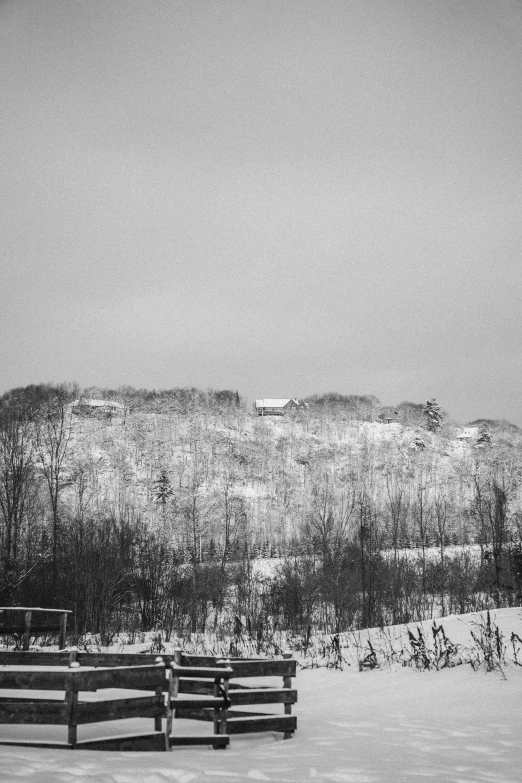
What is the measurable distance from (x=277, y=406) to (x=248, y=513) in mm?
65894

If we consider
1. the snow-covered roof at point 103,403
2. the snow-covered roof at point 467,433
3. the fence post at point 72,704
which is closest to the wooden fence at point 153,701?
the fence post at point 72,704

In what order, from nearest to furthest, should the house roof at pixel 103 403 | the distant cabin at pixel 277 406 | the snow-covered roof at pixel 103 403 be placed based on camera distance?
the snow-covered roof at pixel 103 403 < the house roof at pixel 103 403 < the distant cabin at pixel 277 406

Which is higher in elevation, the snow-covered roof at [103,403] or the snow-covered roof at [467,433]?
the snow-covered roof at [103,403]

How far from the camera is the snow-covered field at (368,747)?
6.09m

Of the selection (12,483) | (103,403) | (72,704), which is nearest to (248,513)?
(103,403)

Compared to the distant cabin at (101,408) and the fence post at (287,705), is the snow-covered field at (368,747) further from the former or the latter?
the distant cabin at (101,408)

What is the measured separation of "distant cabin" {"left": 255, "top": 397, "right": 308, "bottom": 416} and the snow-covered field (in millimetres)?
132978

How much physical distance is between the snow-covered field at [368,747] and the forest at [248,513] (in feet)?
24.1

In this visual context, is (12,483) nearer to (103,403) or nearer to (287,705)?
(287,705)

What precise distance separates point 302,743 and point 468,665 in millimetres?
6306

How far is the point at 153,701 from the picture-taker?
7.74 meters

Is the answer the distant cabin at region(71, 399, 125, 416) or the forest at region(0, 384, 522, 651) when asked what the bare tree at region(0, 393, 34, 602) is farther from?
the distant cabin at region(71, 399, 125, 416)

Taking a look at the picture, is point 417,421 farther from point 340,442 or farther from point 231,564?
point 231,564

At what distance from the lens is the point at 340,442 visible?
12238cm
